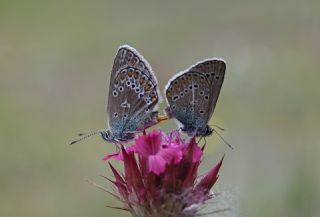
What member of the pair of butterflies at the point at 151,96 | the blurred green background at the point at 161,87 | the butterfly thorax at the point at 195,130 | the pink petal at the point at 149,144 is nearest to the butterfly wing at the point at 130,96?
the pair of butterflies at the point at 151,96

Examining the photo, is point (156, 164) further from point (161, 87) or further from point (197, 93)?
point (161, 87)

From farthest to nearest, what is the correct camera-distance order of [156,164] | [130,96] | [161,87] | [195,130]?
[161,87], [130,96], [195,130], [156,164]

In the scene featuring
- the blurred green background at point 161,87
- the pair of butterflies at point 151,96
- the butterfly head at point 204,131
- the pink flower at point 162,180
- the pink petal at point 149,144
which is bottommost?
the blurred green background at point 161,87

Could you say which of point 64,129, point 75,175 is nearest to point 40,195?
point 75,175

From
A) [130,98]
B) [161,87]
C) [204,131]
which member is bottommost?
[161,87]

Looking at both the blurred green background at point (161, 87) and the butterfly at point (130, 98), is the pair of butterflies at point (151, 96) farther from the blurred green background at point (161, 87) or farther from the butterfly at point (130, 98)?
the blurred green background at point (161, 87)

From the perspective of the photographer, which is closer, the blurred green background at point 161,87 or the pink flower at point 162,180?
the pink flower at point 162,180

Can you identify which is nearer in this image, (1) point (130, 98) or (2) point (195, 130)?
(2) point (195, 130)

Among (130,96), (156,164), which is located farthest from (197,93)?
(156,164)

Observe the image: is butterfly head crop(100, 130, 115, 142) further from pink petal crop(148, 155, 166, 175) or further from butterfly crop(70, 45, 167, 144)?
pink petal crop(148, 155, 166, 175)
